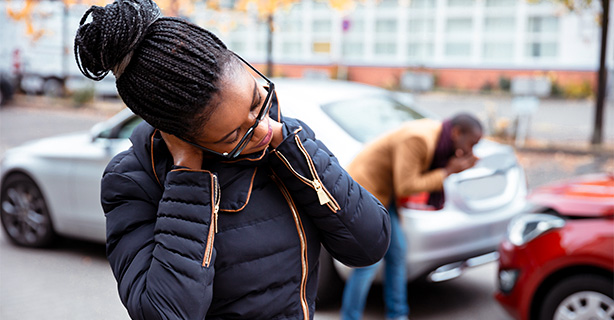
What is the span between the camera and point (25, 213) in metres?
5.99

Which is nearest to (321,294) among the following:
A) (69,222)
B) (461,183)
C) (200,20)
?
(461,183)

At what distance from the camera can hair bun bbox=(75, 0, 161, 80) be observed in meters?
A: 1.30

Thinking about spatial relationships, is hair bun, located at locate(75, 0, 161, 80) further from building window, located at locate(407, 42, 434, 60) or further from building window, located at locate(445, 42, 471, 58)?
building window, located at locate(407, 42, 434, 60)

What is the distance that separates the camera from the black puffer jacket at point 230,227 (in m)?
1.45

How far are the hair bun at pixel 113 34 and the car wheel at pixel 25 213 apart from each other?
4.95 m

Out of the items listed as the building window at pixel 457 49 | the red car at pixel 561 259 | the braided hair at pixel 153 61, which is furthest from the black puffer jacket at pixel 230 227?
the building window at pixel 457 49

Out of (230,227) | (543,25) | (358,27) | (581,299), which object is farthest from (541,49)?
(230,227)

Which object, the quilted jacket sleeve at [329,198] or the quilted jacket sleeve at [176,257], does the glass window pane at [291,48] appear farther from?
the quilted jacket sleeve at [176,257]

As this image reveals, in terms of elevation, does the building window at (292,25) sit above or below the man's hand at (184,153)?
above

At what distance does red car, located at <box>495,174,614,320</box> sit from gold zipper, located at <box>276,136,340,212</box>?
98.6 inches

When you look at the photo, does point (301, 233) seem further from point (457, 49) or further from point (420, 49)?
point (420, 49)

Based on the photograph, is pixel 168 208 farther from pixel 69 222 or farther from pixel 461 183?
pixel 69 222

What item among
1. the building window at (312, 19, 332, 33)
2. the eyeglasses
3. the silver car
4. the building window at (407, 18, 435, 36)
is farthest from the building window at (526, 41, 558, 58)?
the eyeglasses

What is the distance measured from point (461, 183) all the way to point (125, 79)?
350 centimetres
